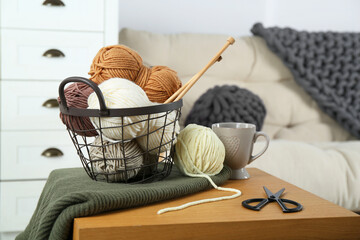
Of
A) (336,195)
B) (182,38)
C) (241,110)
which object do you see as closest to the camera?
(336,195)

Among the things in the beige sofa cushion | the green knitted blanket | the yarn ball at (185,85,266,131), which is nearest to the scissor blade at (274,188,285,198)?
the green knitted blanket

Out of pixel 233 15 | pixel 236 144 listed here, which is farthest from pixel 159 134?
pixel 233 15

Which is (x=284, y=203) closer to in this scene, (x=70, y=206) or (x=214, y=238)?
(x=214, y=238)

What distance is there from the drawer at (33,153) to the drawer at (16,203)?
27mm

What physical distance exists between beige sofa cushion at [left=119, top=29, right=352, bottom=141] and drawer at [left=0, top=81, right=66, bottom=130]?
1.44 ft

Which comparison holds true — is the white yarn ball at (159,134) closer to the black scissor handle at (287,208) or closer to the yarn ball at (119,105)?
the yarn ball at (119,105)

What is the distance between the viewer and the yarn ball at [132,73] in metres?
0.61

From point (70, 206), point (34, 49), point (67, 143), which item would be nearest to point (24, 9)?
point (34, 49)

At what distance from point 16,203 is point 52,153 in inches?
8.0

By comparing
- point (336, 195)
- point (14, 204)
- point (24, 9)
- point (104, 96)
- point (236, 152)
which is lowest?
point (14, 204)

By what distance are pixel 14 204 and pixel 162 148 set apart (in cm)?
95

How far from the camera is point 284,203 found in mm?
565

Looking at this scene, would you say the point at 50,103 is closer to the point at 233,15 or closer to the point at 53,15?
the point at 53,15

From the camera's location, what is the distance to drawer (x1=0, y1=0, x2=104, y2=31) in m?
1.34
